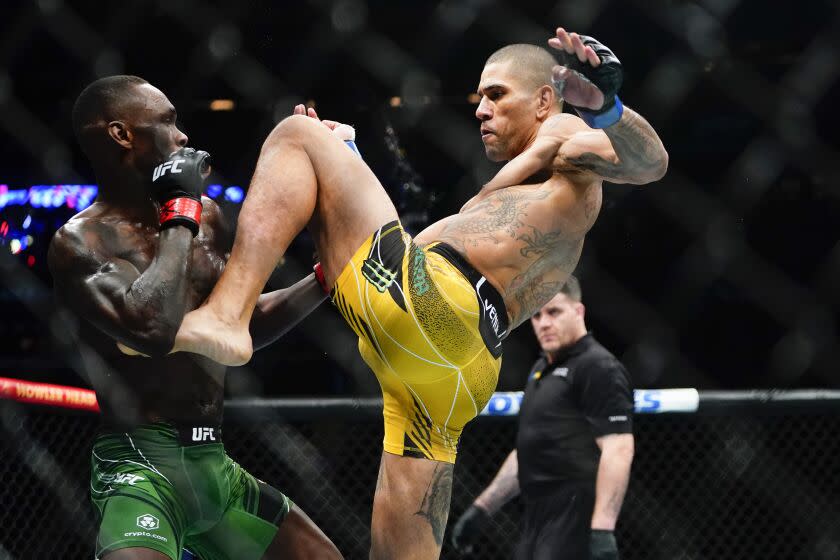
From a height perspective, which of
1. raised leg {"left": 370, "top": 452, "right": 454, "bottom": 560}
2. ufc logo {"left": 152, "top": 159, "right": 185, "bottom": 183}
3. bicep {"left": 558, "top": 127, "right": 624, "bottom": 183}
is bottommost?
raised leg {"left": 370, "top": 452, "right": 454, "bottom": 560}

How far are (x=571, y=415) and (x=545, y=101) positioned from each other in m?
1.35

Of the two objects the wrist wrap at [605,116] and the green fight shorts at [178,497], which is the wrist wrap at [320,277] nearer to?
the green fight shorts at [178,497]

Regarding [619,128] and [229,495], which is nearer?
[619,128]

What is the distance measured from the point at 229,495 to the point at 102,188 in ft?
2.28

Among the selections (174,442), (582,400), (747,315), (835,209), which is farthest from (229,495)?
(835,209)

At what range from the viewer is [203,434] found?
2158mm

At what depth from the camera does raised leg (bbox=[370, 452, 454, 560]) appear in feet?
6.83

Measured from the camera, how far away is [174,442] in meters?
2.12

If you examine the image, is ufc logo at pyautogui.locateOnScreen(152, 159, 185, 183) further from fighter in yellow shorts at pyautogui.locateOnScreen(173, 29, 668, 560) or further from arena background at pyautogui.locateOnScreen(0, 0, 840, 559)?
arena background at pyautogui.locateOnScreen(0, 0, 840, 559)

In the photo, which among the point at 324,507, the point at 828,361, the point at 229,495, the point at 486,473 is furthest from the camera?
the point at 828,361

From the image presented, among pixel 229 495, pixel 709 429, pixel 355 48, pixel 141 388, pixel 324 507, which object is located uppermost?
pixel 141 388

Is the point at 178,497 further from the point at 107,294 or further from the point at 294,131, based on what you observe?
the point at 294,131

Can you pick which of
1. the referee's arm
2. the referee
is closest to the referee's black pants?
the referee

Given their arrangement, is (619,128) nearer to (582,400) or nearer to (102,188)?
(102,188)
